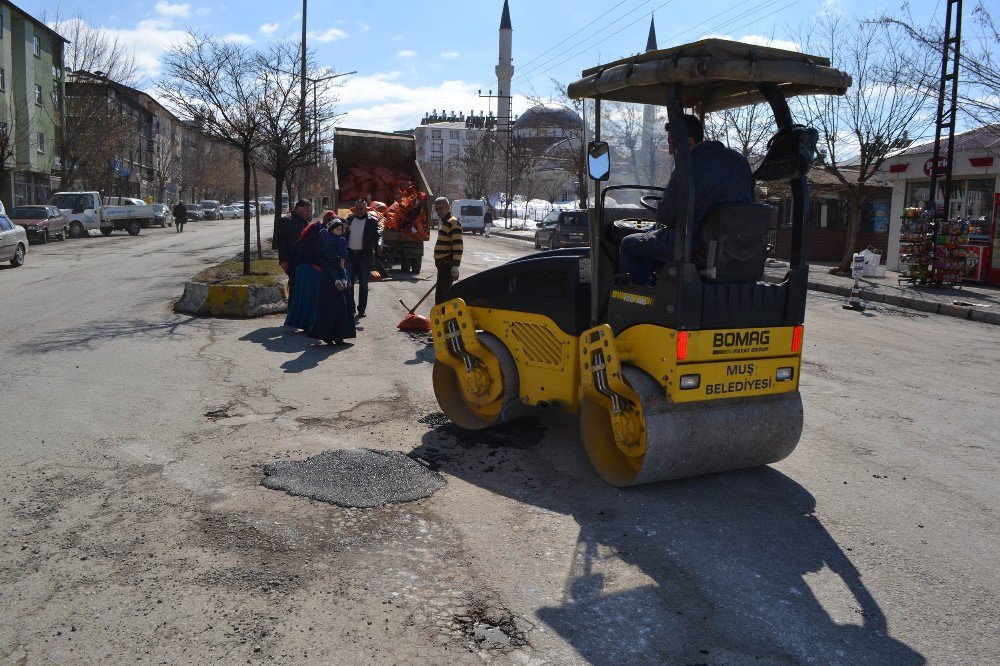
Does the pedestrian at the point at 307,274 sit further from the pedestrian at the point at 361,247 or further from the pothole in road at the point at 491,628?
the pothole in road at the point at 491,628

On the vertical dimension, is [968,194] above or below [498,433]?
above

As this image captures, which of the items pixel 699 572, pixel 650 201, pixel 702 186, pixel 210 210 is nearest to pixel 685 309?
pixel 702 186

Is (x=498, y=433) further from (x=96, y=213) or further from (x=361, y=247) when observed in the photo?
(x=96, y=213)

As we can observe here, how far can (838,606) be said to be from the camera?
3.68 meters

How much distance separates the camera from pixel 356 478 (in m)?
5.12

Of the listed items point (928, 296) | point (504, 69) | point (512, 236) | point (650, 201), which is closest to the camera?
point (650, 201)

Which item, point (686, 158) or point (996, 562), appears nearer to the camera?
point (996, 562)

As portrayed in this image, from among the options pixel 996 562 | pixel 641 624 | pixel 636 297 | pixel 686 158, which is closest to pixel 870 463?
pixel 996 562

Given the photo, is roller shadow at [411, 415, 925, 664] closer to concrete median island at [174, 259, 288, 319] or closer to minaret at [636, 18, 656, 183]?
minaret at [636, 18, 656, 183]

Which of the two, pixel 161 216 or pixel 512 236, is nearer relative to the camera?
pixel 512 236

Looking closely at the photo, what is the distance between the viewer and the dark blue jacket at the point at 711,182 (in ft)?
15.3

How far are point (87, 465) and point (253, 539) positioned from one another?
1755 millimetres

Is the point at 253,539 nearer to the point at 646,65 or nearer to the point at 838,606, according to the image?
the point at 838,606

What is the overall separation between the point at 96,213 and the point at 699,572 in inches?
1549
